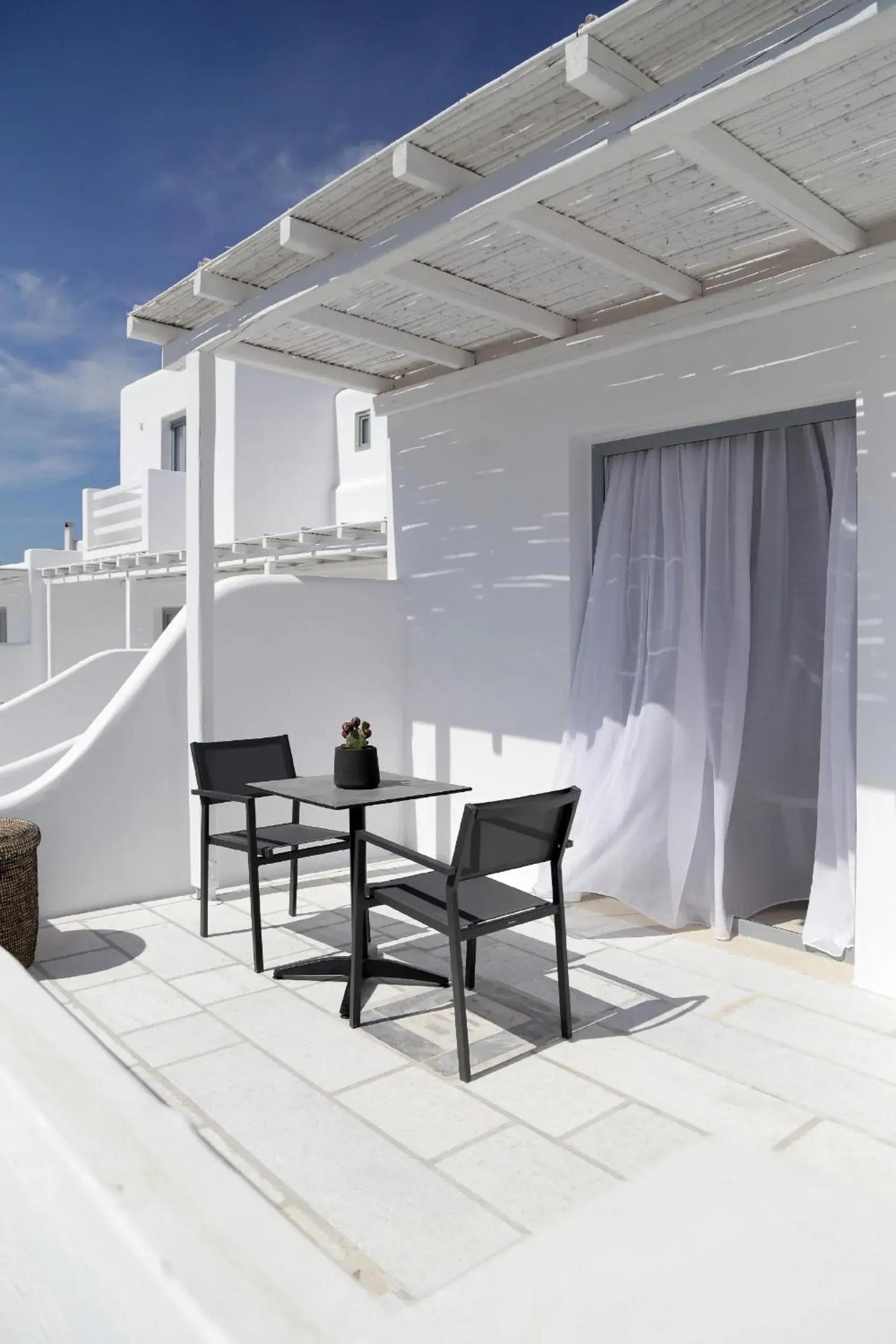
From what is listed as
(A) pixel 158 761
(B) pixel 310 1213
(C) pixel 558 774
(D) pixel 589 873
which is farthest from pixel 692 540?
(B) pixel 310 1213

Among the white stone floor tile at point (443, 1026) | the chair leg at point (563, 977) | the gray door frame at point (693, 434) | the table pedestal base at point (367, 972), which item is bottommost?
the white stone floor tile at point (443, 1026)

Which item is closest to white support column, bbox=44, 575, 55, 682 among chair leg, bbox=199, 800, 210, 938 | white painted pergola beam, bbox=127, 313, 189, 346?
white painted pergola beam, bbox=127, 313, 189, 346

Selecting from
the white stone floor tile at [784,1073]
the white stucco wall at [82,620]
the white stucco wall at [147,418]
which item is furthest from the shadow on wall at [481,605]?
the white stucco wall at [82,620]

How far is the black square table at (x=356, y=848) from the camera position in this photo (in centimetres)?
358

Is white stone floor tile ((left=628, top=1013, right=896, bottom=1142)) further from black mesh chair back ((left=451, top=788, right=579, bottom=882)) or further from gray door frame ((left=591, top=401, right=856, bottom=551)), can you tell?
gray door frame ((left=591, top=401, right=856, bottom=551))

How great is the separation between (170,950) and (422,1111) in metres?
1.88

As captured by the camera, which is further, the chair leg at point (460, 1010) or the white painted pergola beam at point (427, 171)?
the white painted pergola beam at point (427, 171)

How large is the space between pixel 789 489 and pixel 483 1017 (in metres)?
3.06

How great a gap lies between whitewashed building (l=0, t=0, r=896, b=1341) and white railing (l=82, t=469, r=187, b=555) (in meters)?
7.04

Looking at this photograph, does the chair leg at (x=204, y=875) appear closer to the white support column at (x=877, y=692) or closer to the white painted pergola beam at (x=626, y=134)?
the white painted pergola beam at (x=626, y=134)

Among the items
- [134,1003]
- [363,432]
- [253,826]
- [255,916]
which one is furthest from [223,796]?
[363,432]

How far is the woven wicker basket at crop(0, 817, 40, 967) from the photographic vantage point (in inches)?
154

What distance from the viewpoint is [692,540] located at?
15.6 ft

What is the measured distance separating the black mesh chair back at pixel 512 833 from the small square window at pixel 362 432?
9.45m
